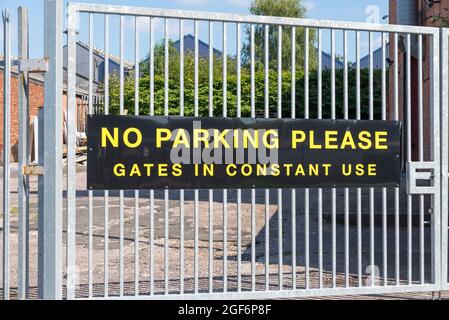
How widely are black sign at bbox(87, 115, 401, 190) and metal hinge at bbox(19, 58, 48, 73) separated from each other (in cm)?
54

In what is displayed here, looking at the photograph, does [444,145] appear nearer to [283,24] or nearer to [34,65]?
[283,24]

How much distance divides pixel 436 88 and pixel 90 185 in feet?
10.8

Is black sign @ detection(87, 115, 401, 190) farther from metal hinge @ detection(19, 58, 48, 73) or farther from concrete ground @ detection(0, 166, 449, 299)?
metal hinge @ detection(19, 58, 48, 73)

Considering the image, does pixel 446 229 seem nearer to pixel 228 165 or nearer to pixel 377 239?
pixel 228 165


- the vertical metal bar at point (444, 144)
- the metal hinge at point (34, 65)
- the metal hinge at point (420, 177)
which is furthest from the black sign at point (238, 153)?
the metal hinge at point (34, 65)

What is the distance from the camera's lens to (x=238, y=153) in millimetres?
5457

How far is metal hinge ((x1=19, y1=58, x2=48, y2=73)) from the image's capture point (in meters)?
4.98

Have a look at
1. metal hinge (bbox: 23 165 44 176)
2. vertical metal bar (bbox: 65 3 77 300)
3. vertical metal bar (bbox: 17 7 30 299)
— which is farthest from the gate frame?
vertical metal bar (bbox: 17 7 30 299)

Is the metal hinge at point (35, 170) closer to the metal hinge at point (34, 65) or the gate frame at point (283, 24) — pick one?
the gate frame at point (283, 24)

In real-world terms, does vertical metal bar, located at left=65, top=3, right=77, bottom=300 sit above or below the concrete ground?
above

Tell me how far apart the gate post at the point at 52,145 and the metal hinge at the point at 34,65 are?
0.12 feet

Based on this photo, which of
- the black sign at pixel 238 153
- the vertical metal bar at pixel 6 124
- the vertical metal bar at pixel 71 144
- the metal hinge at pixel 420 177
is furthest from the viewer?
→ the metal hinge at pixel 420 177

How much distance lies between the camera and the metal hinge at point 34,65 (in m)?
4.98
